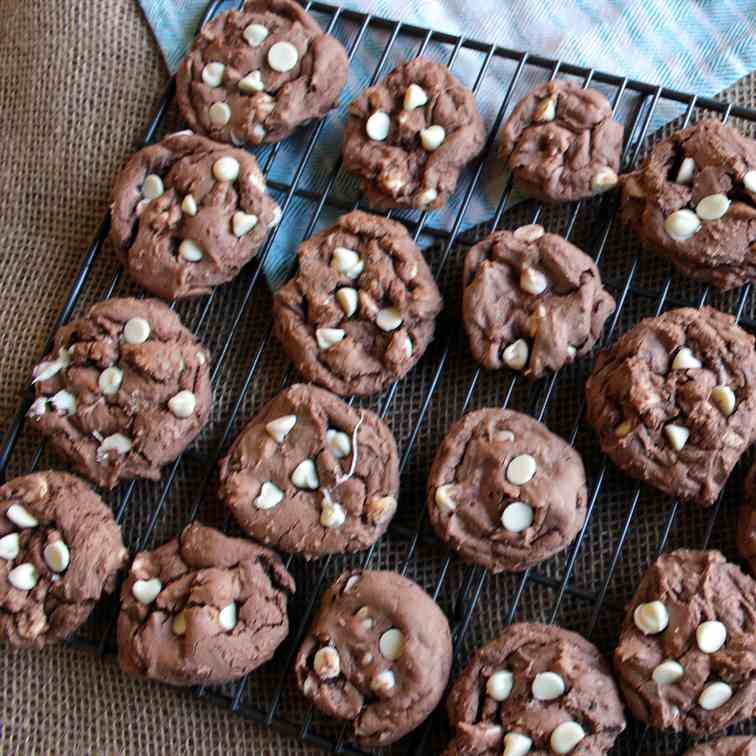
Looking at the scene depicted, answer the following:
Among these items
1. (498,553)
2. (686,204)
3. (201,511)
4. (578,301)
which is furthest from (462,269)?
(201,511)

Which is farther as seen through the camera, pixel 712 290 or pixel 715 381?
pixel 712 290

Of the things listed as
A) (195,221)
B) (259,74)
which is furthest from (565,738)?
(259,74)

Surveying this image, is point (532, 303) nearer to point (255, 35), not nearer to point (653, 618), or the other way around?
point (653, 618)

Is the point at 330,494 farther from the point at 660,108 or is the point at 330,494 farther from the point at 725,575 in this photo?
the point at 660,108

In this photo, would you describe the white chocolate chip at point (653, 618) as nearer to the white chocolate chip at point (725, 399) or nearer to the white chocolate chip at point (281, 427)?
the white chocolate chip at point (725, 399)

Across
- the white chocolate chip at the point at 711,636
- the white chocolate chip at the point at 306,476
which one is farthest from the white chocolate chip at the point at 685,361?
the white chocolate chip at the point at 306,476
